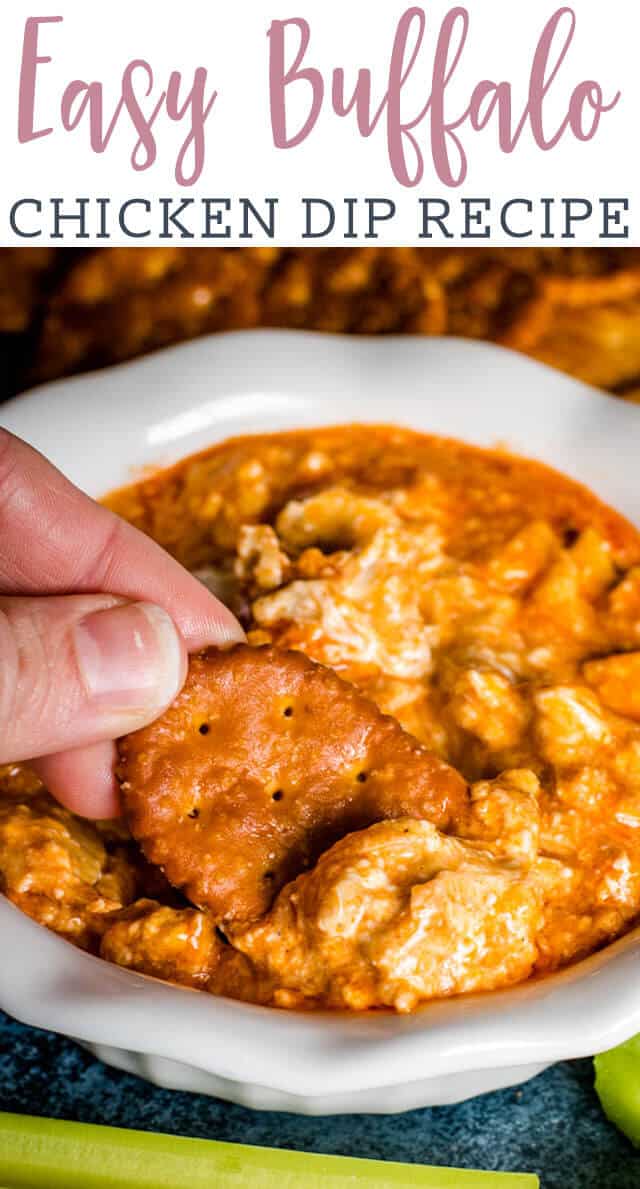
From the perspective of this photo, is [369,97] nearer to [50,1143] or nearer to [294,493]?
[294,493]

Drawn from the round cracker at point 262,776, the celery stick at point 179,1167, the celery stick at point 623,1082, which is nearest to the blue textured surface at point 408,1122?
the celery stick at point 623,1082

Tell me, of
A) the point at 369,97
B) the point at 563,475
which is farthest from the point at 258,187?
the point at 563,475

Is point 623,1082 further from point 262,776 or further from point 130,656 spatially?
point 130,656

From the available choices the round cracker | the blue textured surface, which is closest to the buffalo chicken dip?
the round cracker

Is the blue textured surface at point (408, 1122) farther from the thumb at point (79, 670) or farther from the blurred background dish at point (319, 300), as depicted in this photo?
the blurred background dish at point (319, 300)

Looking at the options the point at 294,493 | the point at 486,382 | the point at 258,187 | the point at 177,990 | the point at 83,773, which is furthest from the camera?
the point at 258,187

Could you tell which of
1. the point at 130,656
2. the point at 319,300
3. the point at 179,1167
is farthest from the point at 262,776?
the point at 319,300

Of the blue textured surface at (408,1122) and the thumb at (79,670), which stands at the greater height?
the thumb at (79,670)
